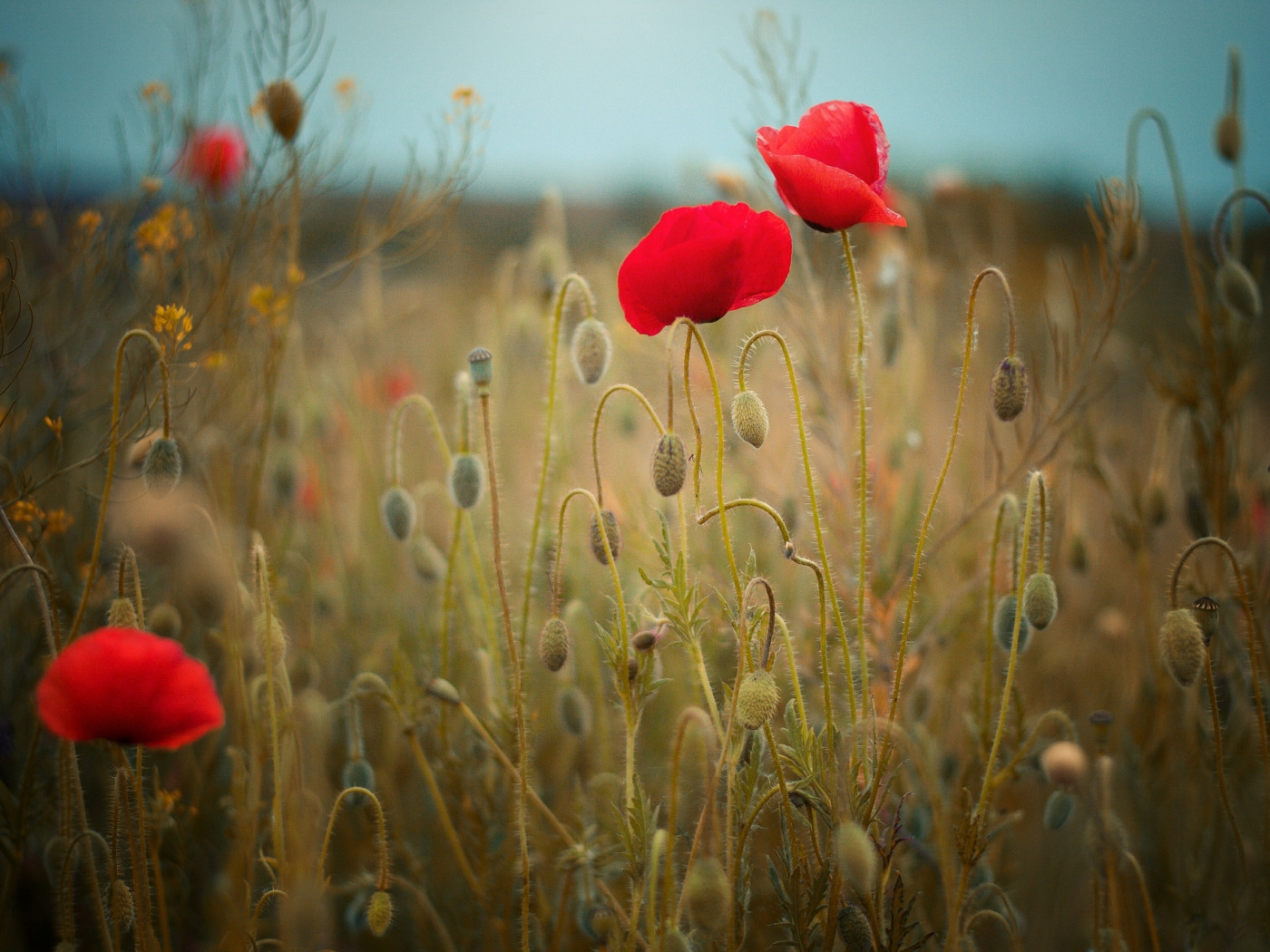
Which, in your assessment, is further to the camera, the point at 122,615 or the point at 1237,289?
the point at 1237,289

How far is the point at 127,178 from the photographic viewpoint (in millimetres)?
1710

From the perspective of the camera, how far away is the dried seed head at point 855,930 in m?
1.01

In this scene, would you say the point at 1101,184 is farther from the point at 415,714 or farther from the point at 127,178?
the point at 127,178

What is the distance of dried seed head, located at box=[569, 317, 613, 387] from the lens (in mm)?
1243

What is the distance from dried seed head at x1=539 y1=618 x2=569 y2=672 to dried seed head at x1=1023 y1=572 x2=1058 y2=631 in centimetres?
66

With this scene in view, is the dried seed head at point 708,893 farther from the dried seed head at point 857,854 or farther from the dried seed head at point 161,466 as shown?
the dried seed head at point 161,466

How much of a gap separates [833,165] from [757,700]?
2.28 ft

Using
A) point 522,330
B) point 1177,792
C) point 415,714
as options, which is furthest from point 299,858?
point 1177,792

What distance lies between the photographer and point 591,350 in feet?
4.08

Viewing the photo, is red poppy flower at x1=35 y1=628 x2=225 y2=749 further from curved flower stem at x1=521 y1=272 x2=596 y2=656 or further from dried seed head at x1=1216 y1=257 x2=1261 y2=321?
dried seed head at x1=1216 y1=257 x2=1261 y2=321

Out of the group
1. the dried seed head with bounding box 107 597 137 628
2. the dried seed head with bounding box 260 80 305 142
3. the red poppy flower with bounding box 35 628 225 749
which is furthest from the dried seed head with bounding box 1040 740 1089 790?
the dried seed head with bounding box 260 80 305 142

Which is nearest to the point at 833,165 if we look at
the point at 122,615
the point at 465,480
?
the point at 465,480

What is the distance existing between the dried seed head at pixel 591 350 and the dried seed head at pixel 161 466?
0.59 metres

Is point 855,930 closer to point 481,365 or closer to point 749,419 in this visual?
point 749,419
